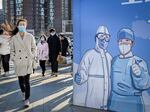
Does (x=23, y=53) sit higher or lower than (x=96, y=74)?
higher

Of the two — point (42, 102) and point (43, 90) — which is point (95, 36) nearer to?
point (42, 102)

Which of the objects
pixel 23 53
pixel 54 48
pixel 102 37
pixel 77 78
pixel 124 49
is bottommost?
pixel 77 78

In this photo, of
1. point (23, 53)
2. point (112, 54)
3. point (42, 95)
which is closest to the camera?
point (112, 54)

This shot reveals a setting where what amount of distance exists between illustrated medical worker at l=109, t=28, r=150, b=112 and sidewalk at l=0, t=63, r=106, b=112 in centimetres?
69

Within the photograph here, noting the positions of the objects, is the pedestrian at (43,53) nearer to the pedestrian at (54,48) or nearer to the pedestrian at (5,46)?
the pedestrian at (54,48)

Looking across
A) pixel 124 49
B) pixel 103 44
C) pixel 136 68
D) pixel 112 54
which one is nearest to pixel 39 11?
pixel 103 44

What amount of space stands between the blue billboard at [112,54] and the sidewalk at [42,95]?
0.43 metres

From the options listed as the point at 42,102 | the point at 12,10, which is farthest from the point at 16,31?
the point at 12,10

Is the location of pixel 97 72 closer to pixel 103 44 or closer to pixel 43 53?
pixel 103 44

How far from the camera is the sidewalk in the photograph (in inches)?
342

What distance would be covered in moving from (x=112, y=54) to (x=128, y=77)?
1.77ft

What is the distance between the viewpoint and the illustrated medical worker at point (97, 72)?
799 centimetres

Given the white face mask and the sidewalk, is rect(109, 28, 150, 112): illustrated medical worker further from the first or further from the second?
the sidewalk

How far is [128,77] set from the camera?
770 centimetres
